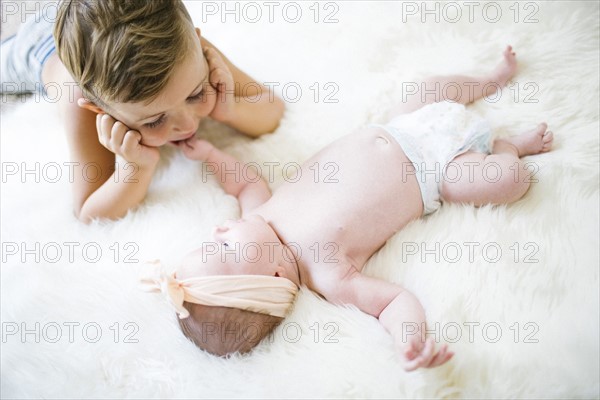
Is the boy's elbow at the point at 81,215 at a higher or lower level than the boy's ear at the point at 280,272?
higher

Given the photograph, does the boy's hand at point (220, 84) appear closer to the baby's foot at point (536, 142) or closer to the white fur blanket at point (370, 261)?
the white fur blanket at point (370, 261)

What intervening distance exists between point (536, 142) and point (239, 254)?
2.14 feet

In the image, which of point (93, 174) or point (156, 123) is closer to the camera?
point (156, 123)

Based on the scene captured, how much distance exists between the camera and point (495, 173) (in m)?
1.01

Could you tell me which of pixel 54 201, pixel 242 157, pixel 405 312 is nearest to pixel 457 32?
pixel 242 157

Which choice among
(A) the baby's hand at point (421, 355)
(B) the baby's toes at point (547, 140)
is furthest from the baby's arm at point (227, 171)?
(B) the baby's toes at point (547, 140)

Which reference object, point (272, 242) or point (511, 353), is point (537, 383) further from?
point (272, 242)

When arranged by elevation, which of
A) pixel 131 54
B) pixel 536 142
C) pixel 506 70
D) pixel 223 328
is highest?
pixel 131 54

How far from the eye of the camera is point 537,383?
83cm

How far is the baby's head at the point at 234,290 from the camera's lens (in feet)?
3.04

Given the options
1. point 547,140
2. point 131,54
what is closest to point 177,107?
point 131,54

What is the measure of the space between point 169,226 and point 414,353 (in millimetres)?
582

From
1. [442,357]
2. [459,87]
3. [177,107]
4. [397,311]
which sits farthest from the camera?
[459,87]

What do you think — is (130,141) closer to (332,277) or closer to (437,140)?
(332,277)
